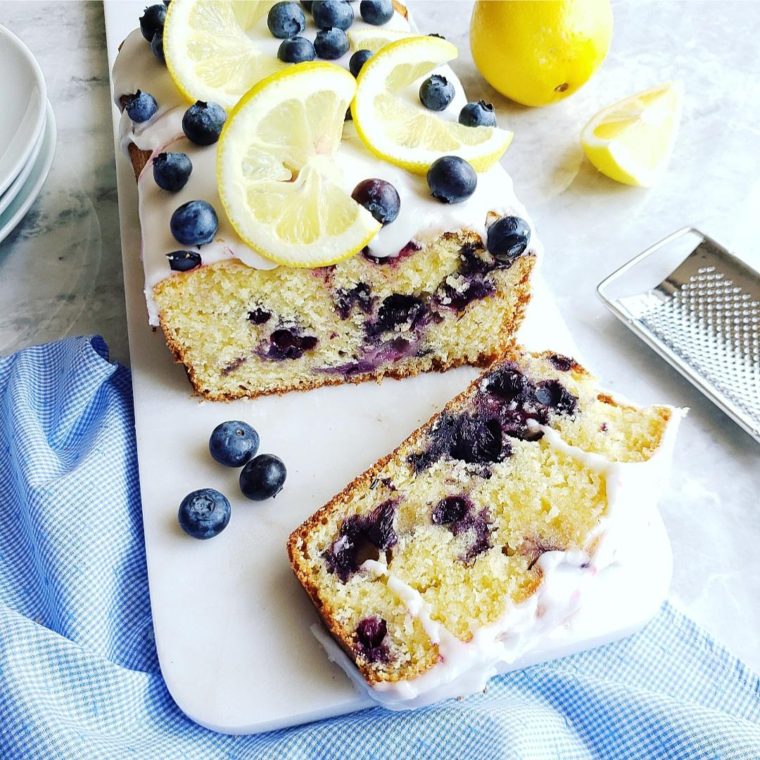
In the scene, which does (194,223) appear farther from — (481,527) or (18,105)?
(18,105)

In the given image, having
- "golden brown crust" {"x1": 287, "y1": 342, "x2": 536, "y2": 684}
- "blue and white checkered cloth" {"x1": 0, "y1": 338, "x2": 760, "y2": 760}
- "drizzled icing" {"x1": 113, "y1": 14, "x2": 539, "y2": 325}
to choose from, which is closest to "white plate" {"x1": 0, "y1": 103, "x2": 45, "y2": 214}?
"drizzled icing" {"x1": 113, "y1": 14, "x2": 539, "y2": 325}

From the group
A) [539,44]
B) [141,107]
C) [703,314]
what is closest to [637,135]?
[539,44]

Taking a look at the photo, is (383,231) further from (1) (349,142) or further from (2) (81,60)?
(2) (81,60)

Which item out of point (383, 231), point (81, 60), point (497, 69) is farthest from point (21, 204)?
point (497, 69)

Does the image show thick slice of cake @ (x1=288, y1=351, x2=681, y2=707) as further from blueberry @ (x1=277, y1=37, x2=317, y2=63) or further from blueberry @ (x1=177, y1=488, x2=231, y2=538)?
blueberry @ (x1=277, y1=37, x2=317, y2=63)

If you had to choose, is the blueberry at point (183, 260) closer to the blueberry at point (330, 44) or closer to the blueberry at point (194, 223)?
the blueberry at point (194, 223)

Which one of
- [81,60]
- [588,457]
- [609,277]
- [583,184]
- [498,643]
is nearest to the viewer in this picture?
[498,643]
